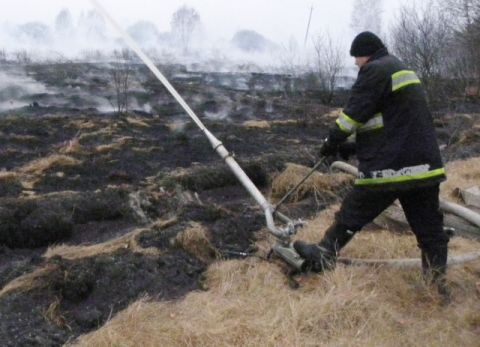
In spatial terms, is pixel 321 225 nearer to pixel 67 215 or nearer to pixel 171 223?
pixel 171 223

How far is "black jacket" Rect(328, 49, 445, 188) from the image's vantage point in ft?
10.1

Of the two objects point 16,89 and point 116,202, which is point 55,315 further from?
point 16,89

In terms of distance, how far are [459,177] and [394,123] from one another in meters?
3.70

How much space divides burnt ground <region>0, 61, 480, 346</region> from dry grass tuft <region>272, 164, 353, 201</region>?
0.69ft

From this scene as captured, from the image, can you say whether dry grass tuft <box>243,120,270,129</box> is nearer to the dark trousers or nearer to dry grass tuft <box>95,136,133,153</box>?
dry grass tuft <box>95,136,133,153</box>

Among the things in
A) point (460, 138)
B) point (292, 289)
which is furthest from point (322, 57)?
point (292, 289)

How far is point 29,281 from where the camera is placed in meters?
3.42

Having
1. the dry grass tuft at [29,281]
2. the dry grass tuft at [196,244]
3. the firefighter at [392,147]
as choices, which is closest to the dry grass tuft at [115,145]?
the dry grass tuft at [196,244]

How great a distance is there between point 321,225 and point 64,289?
2.33 meters

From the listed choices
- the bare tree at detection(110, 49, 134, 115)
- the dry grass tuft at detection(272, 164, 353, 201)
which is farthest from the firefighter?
the bare tree at detection(110, 49, 134, 115)

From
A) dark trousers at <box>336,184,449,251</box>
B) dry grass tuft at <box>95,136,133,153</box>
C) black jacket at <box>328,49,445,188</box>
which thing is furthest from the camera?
dry grass tuft at <box>95,136,133,153</box>

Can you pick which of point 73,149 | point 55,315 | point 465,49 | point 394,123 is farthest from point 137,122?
point 465,49

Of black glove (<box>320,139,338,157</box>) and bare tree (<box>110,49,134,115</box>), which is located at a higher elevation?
black glove (<box>320,139,338,157</box>)

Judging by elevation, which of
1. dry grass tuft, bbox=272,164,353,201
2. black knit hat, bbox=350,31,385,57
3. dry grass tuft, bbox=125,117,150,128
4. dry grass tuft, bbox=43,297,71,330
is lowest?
dry grass tuft, bbox=125,117,150,128
